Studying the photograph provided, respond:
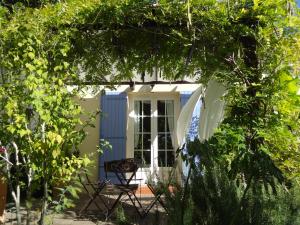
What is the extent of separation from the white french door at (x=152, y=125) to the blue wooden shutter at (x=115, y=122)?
21cm

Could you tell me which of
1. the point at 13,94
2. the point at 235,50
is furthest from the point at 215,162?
the point at 13,94

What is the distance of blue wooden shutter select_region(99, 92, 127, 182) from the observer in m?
8.67

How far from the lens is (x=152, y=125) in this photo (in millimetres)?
9117

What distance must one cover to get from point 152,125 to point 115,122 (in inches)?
33.3

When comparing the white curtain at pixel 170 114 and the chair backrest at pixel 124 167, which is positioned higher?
the white curtain at pixel 170 114

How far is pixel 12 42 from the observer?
132 inches

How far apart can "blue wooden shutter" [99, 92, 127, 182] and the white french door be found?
212 millimetres

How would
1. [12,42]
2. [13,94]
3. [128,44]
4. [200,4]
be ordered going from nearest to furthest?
1. [13,94]
2. [12,42]
3. [200,4]
4. [128,44]

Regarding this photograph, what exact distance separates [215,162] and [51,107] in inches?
54.3

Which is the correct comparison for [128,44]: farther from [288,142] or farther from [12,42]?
[288,142]

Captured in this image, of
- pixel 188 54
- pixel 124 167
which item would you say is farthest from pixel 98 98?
pixel 188 54

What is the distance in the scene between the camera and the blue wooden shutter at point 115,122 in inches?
341

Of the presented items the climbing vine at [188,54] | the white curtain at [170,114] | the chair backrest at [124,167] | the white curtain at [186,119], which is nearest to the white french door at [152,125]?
the white curtain at [170,114]

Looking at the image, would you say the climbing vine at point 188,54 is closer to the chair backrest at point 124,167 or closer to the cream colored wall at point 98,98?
the chair backrest at point 124,167
